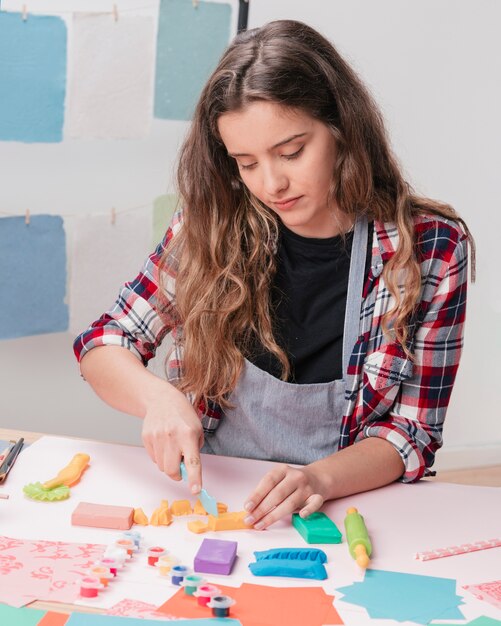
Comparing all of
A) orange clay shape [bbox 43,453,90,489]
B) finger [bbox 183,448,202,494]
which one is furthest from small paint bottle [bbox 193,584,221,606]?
orange clay shape [bbox 43,453,90,489]

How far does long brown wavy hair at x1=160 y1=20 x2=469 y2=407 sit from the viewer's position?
1270 mm

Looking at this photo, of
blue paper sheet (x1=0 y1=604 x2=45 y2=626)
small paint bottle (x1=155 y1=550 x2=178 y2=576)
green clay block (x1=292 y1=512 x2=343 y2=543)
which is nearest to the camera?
blue paper sheet (x1=0 y1=604 x2=45 y2=626)

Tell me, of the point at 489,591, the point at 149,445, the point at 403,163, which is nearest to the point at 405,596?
the point at 489,591

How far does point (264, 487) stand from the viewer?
1062mm

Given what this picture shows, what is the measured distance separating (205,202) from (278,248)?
0.47 ft

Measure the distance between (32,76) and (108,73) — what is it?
0.19 metres

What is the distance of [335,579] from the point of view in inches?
36.5

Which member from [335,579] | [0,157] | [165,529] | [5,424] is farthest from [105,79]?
[335,579]

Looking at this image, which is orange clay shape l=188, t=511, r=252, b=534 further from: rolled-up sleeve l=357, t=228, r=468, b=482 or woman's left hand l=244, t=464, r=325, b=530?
rolled-up sleeve l=357, t=228, r=468, b=482

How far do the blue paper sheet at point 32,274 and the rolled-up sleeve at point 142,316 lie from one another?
0.91 meters

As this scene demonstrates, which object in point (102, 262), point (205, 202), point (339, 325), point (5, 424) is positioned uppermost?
point (205, 202)

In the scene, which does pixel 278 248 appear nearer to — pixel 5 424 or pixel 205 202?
pixel 205 202

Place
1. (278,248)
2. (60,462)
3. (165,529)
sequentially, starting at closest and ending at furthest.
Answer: (165,529) < (60,462) < (278,248)

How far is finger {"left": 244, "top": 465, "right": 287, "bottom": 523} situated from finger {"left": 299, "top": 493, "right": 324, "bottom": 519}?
0.04 meters
